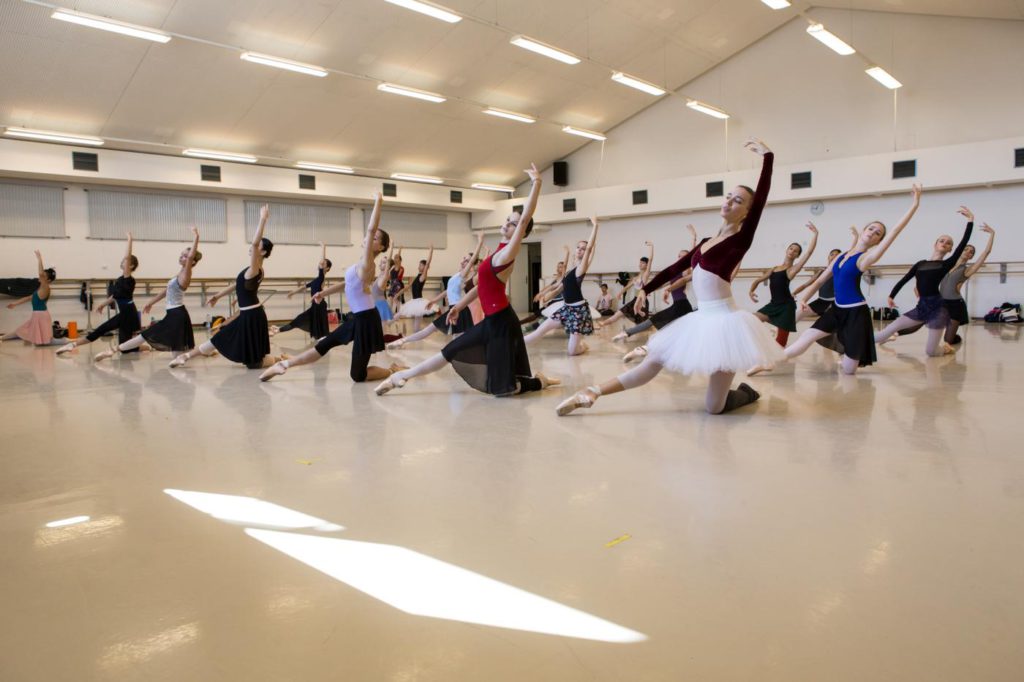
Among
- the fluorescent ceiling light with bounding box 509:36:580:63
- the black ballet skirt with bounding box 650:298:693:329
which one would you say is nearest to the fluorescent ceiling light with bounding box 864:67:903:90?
the fluorescent ceiling light with bounding box 509:36:580:63

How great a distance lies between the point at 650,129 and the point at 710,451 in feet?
46.8

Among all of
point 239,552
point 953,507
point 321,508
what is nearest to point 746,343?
point 953,507

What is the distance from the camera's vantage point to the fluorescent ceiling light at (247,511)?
6.93 ft

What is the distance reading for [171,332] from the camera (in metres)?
6.64

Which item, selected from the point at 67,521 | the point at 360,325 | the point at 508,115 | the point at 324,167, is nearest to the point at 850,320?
the point at 360,325

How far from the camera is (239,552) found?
6.19 ft

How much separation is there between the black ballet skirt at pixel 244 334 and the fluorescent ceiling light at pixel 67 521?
403 centimetres

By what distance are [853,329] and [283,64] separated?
895 centimetres

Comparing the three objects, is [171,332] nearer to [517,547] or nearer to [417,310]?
[417,310]

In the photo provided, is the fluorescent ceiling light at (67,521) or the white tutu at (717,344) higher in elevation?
the white tutu at (717,344)

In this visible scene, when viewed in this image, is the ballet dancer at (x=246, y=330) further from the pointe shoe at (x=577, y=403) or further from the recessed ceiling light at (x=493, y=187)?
the recessed ceiling light at (x=493, y=187)

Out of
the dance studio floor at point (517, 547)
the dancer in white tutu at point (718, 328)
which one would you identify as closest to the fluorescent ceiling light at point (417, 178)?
the dance studio floor at point (517, 547)

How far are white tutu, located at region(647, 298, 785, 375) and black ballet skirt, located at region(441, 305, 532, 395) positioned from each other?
1.08 meters

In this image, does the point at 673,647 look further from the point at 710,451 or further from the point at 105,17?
the point at 105,17
